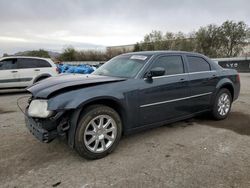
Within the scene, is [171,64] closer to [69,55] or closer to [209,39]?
[209,39]

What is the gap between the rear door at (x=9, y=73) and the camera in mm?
10477

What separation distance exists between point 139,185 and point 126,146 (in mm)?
1284

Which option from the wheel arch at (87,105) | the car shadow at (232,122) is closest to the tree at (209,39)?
the car shadow at (232,122)

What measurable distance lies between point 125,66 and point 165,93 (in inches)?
35.4

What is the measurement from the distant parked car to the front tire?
8130 millimetres

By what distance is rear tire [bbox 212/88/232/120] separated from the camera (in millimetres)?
5660

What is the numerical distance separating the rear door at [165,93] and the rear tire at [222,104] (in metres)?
1.13

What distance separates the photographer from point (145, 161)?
360 cm

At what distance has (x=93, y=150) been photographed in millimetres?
3635

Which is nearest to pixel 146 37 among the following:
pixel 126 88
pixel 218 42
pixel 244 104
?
pixel 218 42

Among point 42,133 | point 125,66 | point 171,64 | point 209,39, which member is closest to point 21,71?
point 125,66

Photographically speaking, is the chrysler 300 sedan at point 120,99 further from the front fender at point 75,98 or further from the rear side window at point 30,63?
the rear side window at point 30,63

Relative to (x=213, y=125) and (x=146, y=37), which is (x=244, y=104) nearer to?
(x=213, y=125)

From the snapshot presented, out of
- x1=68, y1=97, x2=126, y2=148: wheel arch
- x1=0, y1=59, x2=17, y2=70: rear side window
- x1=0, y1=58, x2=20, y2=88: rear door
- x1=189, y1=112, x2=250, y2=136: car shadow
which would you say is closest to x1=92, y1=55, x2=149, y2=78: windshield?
x1=68, y1=97, x2=126, y2=148: wheel arch
